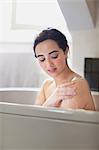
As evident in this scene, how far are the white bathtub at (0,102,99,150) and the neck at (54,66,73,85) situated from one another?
0.21 meters

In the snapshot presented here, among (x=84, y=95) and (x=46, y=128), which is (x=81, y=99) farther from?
(x=46, y=128)

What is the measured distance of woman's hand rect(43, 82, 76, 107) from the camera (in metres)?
1.21

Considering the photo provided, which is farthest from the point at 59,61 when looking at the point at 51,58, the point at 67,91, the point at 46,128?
the point at 46,128

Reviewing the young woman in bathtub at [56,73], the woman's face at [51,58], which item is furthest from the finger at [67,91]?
the woman's face at [51,58]

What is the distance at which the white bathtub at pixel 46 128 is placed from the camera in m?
1.07

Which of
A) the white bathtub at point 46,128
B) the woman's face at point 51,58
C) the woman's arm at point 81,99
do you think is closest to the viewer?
the white bathtub at point 46,128

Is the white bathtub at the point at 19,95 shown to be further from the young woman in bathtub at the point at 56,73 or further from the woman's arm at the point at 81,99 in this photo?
the woman's arm at the point at 81,99

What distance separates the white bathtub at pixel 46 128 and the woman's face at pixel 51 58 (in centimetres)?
25

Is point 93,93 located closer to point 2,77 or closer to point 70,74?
point 70,74

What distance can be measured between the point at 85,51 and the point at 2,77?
17.7 inches

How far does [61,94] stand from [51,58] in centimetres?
18

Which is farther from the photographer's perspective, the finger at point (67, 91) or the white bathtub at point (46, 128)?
the finger at point (67, 91)

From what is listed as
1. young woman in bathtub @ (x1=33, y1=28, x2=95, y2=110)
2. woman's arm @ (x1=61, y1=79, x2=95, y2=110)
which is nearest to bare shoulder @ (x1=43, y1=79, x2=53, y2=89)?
young woman in bathtub @ (x1=33, y1=28, x2=95, y2=110)

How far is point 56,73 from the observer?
1323 millimetres
